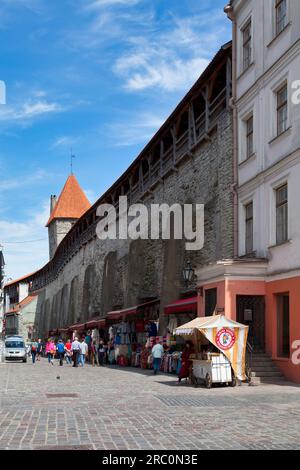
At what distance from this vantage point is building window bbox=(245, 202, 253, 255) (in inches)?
836

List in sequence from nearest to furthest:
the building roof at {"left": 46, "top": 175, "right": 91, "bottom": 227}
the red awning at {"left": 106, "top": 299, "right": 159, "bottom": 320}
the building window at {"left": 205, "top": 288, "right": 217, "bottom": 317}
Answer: the building window at {"left": 205, "top": 288, "right": 217, "bottom": 317}, the red awning at {"left": 106, "top": 299, "right": 159, "bottom": 320}, the building roof at {"left": 46, "top": 175, "right": 91, "bottom": 227}

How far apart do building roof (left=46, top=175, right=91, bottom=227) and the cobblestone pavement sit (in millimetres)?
78691

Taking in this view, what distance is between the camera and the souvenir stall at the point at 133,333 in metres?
27.4

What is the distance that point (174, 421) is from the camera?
1024 cm

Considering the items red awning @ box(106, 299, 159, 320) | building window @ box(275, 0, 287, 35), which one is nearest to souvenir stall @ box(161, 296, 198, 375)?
red awning @ box(106, 299, 159, 320)

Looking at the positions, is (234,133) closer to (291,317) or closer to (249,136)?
(249,136)

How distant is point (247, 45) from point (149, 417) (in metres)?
15.0

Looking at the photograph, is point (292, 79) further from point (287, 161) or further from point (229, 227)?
point (229, 227)

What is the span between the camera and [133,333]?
3122cm

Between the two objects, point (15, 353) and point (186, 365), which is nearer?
point (186, 365)

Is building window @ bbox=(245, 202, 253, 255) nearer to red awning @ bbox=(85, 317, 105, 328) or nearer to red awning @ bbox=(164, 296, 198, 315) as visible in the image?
red awning @ bbox=(164, 296, 198, 315)

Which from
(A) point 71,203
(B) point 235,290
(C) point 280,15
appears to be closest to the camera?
(B) point 235,290

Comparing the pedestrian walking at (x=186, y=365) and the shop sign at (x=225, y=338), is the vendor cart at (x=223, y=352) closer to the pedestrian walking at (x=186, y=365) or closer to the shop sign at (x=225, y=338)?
the shop sign at (x=225, y=338)

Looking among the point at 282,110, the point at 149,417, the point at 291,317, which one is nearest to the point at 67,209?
the point at 282,110
